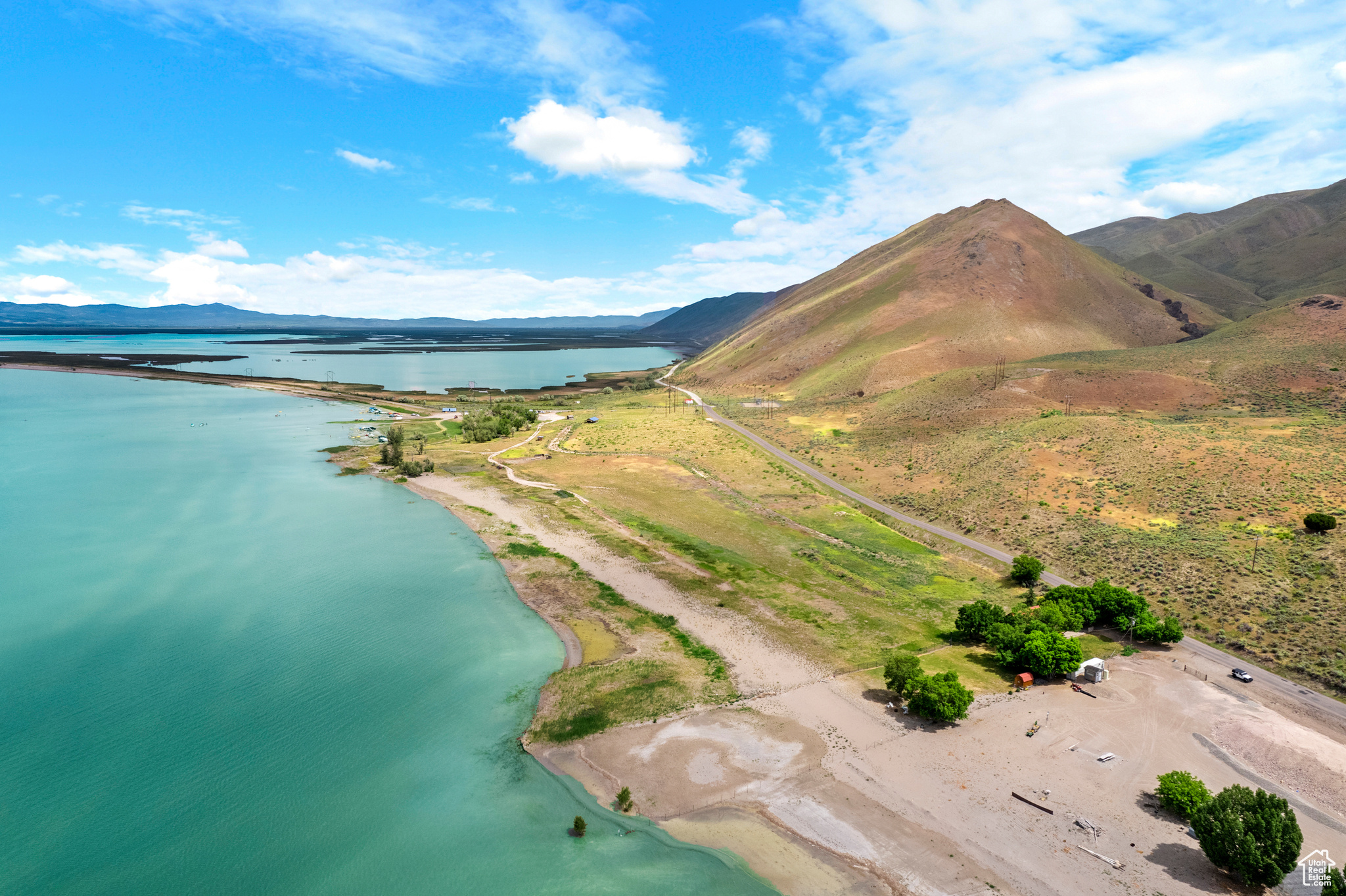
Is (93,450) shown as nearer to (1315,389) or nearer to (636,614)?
(636,614)

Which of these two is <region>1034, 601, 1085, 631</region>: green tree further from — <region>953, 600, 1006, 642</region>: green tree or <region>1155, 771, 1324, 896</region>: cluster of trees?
<region>1155, 771, 1324, 896</region>: cluster of trees

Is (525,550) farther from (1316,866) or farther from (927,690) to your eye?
(1316,866)

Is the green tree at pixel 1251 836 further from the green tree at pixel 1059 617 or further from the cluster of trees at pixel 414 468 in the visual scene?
the cluster of trees at pixel 414 468

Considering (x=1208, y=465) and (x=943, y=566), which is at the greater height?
(x=1208, y=465)

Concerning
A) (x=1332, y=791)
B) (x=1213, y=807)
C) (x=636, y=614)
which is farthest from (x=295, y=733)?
(x=1332, y=791)

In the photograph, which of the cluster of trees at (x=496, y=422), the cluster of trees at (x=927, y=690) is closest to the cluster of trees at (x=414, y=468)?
the cluster of trees at (x=496, y=422)

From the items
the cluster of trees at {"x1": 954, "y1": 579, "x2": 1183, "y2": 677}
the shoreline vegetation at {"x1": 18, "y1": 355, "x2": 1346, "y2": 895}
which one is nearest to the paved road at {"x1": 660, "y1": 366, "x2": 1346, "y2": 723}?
the shoreline vegetation at {"x1": 18, "y1": 355, "x2": 1346, "y2": 895}

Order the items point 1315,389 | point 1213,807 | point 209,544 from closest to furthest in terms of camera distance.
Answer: point 1213,807 → point 209,544 → point 1315,389
